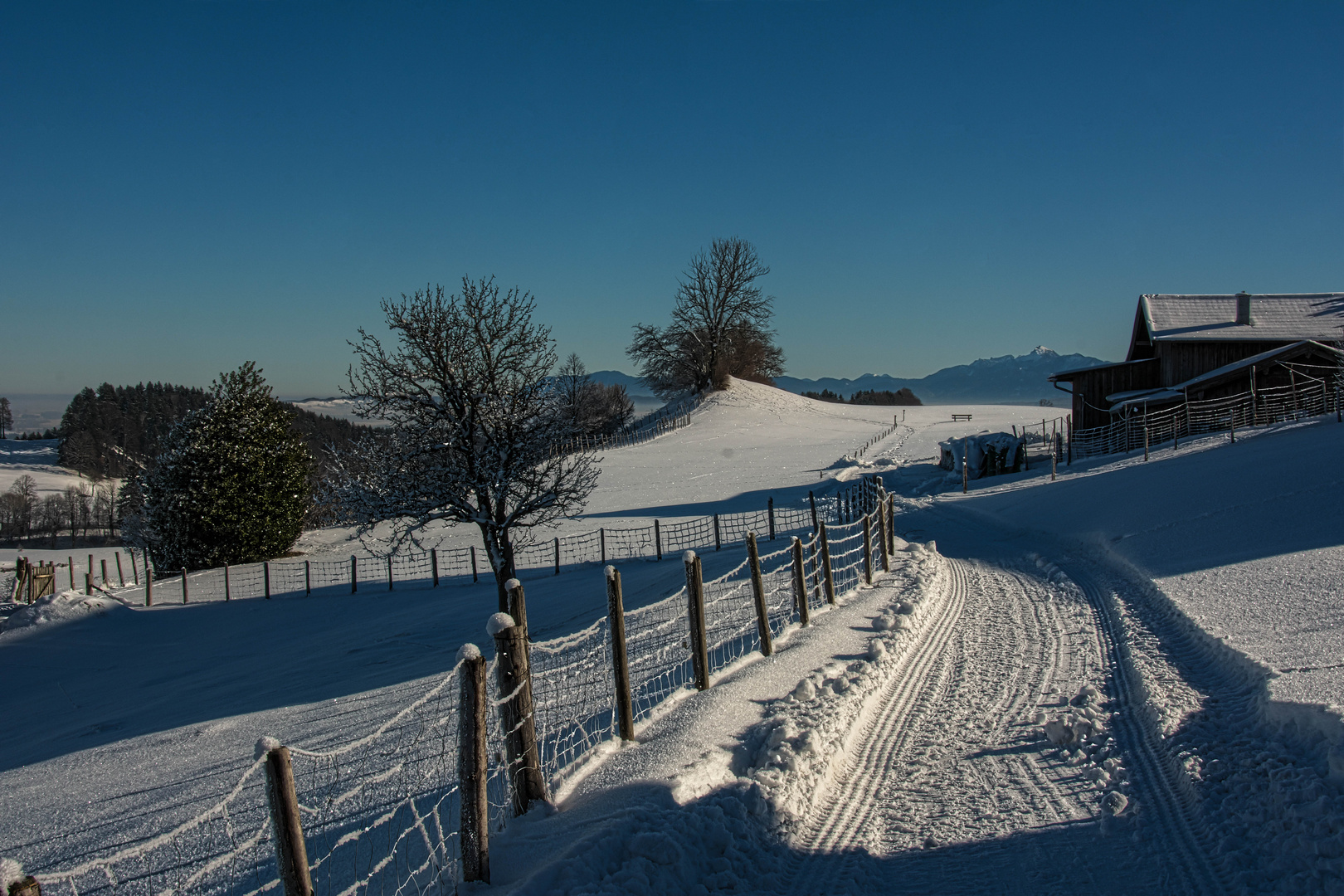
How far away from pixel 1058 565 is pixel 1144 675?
25.0 ft

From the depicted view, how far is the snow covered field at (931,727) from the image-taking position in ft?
15.3

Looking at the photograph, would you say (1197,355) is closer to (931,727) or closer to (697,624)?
(931,727)

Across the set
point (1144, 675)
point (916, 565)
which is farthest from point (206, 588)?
point (1144, 675)

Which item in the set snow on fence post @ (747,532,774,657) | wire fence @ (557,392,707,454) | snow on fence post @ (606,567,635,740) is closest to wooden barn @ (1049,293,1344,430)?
wire fence @ (557,392,707,454)

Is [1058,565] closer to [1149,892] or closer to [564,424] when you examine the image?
[564,424]

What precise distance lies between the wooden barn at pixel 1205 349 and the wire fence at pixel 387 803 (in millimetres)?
30334

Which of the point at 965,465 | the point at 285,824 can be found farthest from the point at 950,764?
the point at 965,465

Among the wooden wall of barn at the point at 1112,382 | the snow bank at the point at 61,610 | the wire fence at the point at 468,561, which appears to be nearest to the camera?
the snow bank at the point at 61,610

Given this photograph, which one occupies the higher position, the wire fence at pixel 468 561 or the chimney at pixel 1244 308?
the chimney at pixel 1244 308

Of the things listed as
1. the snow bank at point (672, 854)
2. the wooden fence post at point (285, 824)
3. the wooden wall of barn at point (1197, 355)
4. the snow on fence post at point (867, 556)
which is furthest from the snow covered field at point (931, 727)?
the wooden wall of barn at point (1197, 355)

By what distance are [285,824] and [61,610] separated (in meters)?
24.1

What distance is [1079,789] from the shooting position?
18.3 feet

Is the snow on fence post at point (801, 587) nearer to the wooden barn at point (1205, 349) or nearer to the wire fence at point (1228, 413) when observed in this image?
the wire fence at point (1228, 413)

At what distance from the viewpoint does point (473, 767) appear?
4.25 m
